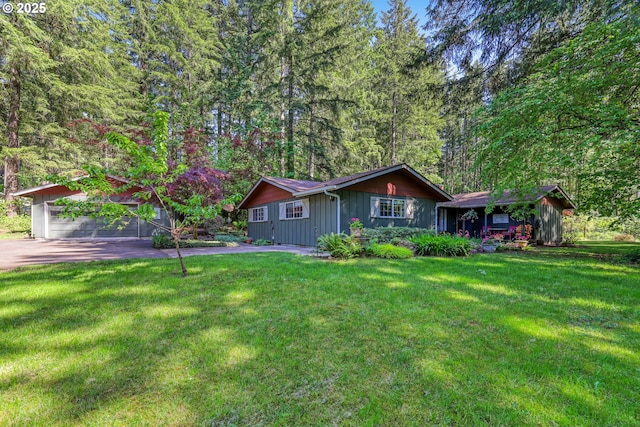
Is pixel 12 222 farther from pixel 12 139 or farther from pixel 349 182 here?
pixel 349 182

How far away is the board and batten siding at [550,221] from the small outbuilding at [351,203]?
6.16 metres

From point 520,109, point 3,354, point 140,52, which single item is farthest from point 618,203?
point 140,52

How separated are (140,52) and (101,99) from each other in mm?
5377

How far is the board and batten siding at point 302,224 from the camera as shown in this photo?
430 inches

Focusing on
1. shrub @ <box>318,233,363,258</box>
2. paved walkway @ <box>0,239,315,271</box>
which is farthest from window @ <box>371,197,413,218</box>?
shrub @ <box>318,233,363,258</box>

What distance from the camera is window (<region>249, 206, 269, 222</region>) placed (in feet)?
50.0

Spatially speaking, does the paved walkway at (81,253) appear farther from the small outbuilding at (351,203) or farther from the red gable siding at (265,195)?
the red gable siding at (265,195)

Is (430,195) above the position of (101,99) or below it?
below

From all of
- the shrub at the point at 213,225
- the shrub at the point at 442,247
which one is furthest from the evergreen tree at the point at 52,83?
the shrub at the point at 442,247

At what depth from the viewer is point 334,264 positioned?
6.79 metres

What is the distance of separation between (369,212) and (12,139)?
19872 mm

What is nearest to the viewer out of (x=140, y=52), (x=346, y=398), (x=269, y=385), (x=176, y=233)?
(x=346, y=398)

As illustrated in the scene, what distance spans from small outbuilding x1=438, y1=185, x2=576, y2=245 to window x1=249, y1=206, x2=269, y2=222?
8869 millimetres

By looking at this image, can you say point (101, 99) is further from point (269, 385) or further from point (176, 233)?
point (269, 385)
